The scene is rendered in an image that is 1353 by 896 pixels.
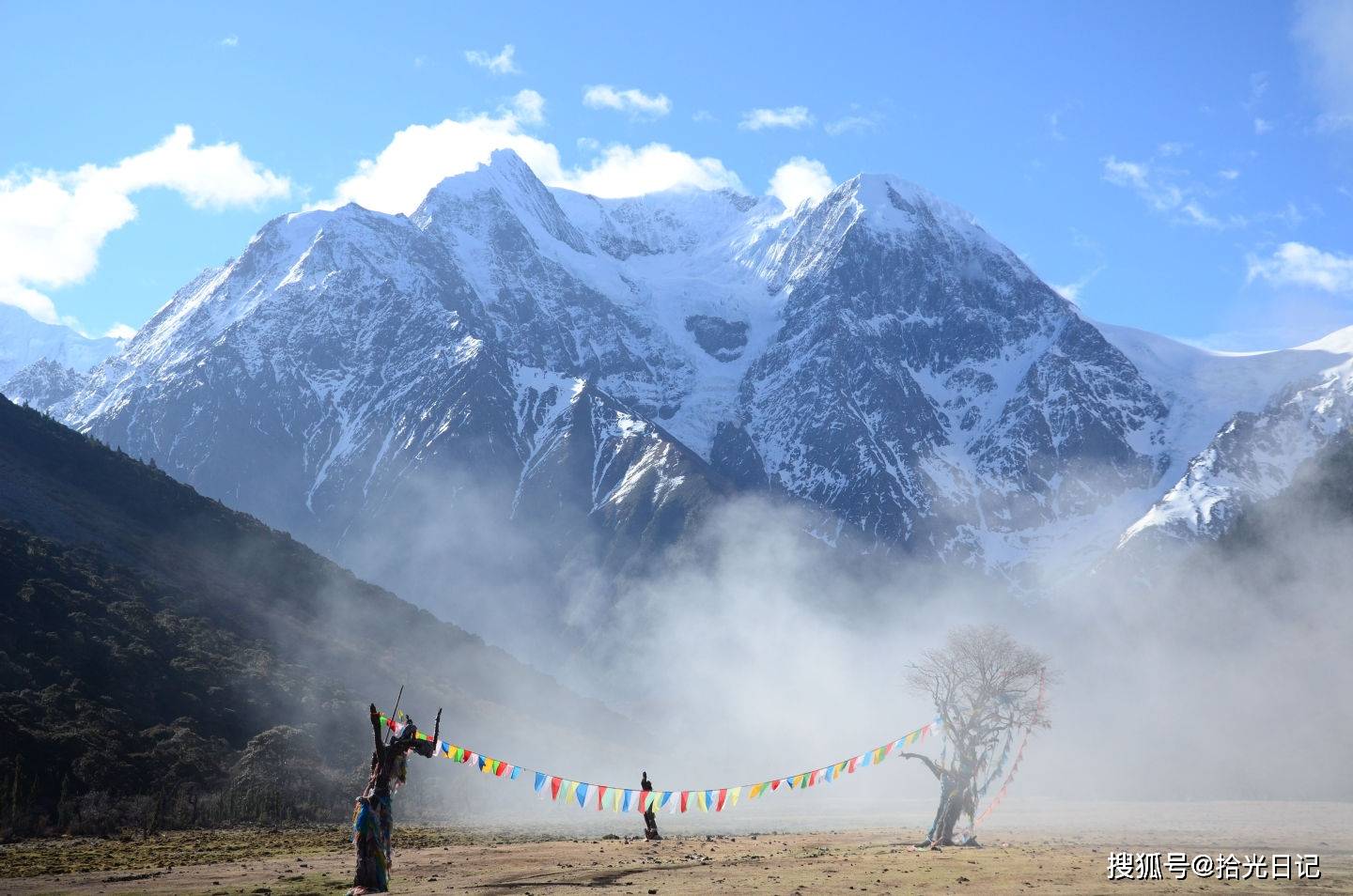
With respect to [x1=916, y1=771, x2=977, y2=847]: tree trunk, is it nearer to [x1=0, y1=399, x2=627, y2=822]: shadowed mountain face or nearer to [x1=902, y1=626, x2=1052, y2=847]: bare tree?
[x1=902, y1=626, x2=1052, y2=847]: bare tree

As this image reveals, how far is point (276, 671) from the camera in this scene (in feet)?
336

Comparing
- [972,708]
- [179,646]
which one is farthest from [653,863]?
[179,646]

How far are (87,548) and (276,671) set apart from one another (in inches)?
977

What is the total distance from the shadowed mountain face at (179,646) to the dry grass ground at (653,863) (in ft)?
Result: 75.8

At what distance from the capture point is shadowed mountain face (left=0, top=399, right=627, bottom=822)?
79.2m

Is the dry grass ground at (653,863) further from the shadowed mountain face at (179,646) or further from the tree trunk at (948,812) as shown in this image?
the shadowed mountain face at (179,646)

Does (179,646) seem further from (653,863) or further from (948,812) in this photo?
(948,812)

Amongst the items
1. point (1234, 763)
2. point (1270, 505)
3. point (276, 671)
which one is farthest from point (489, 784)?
point (1270, 505)

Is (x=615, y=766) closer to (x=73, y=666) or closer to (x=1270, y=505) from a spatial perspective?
(x=73, y=666)

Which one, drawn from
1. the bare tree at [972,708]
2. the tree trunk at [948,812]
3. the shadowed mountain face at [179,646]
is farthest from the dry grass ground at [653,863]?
the shadowed mountain face at [179,646]

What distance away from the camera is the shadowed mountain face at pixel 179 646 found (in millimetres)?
79250

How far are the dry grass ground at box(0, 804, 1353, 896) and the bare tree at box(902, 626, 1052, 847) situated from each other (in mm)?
2617

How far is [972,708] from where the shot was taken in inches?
2101

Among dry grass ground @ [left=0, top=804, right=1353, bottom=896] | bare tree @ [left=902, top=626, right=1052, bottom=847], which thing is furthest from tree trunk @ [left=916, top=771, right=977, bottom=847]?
dry grass ground @ [left=0, top=804, right=1353, bottom=896]
